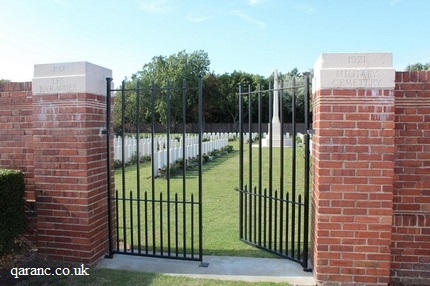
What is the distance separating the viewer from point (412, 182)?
11.4ft

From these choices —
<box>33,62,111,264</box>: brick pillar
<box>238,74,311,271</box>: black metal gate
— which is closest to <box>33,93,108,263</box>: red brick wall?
<box>33,62,111,264</box>: brick pillar

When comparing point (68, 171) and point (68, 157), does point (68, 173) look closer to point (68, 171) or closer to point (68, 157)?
point (68, 171)

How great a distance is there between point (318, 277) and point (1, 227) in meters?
3.55

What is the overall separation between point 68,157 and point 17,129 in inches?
40.4

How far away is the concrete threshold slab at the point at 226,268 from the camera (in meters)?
3.65

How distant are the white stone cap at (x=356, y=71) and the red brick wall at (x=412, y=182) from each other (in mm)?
254

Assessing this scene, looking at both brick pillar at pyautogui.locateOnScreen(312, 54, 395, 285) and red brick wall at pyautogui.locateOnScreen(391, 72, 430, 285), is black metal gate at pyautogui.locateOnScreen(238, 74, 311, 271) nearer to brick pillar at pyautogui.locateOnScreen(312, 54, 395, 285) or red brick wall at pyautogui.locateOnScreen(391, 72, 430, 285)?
brick pillar at pyautogui.locateOnScreen(312, 54, 395, 285)

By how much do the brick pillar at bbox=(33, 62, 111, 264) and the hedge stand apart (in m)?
0.22

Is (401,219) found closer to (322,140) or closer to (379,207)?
(379,207)

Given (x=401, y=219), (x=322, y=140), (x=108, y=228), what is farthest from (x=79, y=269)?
(x=401, y=219)

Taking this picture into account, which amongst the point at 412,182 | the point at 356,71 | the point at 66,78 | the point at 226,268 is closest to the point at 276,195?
the point at 226,268

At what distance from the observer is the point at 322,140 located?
3.36m

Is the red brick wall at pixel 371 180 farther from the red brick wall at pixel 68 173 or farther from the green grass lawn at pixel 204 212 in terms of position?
the red brick wall at pixel 68 173

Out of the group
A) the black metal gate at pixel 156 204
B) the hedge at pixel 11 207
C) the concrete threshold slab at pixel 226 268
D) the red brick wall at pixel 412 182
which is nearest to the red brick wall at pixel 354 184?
the red brick wall at pixel 412 182
